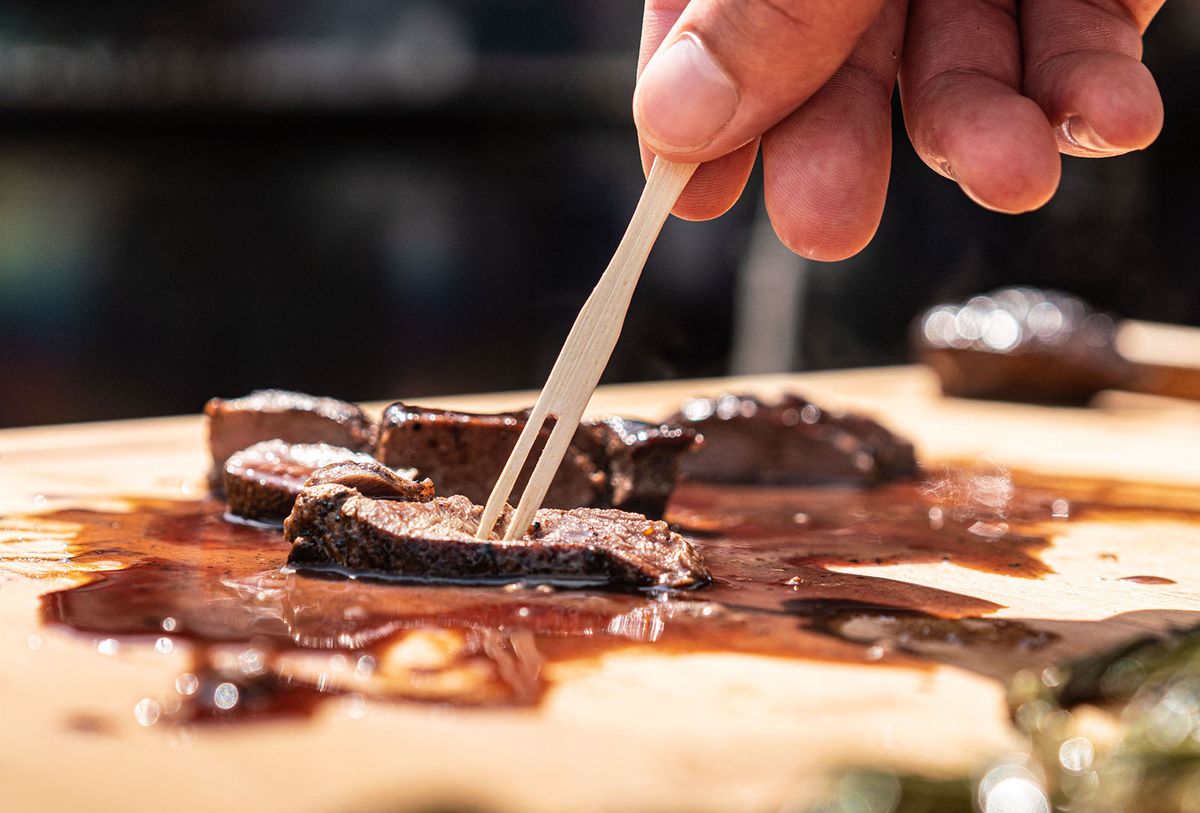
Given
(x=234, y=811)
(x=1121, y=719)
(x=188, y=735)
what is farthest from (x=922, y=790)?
(x=188, y=735)

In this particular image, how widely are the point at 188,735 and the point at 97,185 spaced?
22.3 ft

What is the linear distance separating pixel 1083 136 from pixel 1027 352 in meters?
3.46

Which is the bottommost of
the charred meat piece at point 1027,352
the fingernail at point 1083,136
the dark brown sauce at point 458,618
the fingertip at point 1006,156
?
the dark brown sauce at point 458,618

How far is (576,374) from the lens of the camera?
228 centimetres

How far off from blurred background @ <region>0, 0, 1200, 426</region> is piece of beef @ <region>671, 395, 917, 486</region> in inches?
119

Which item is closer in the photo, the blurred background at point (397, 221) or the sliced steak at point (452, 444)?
the sliced steak at point (452, 444)

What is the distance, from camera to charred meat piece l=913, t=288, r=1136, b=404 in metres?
5.80

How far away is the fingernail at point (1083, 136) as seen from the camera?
243 centimetres

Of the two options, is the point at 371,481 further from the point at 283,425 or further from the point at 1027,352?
the point at 1027,352

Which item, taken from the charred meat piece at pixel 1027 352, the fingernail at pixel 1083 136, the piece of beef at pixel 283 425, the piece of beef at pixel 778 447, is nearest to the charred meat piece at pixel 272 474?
the piece of beef at pixel 283 425

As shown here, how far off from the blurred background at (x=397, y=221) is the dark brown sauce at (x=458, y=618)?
4273 mm

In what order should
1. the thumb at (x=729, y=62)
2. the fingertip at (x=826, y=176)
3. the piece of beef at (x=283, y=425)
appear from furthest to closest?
the piece of beef at (x=283, y=425) < the fingertip at (x=826, y=176) < the thumb at (x=729, y=62)

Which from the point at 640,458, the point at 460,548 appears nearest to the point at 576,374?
the point at 460,548

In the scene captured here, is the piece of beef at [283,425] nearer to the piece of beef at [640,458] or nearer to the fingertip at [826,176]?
the piece of beef at [640,458]
